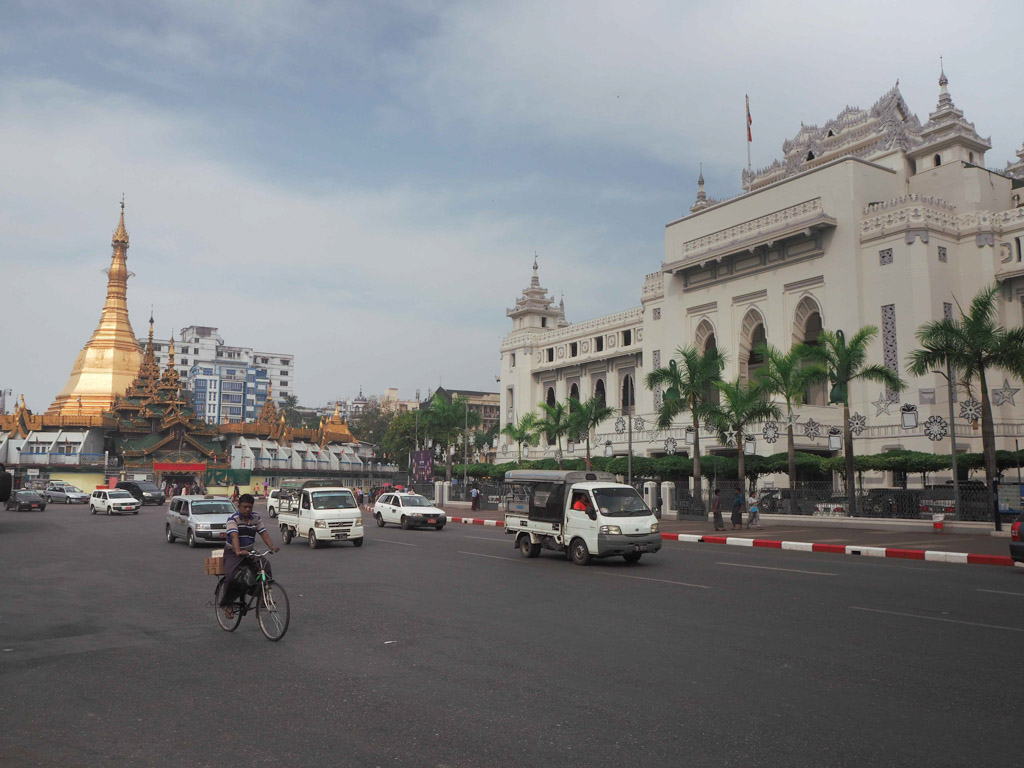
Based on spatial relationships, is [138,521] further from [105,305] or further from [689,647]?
[105,305]

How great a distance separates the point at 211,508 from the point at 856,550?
55.4 ft

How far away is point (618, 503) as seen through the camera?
1692 cm

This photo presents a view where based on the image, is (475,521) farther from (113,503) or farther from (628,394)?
(628,394)

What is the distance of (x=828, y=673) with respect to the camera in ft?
23.7

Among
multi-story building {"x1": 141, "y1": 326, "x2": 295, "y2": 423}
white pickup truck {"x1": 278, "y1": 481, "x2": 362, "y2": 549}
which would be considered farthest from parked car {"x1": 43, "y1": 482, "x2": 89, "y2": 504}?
multi-story building {"x1": 141, "y1": 326, "x2": 295, "y2": 423}

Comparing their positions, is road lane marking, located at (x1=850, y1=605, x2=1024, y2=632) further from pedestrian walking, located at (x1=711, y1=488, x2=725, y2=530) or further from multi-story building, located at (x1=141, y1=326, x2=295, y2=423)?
multi-story building, located at (x1=141, y1=326, x2=295, y2=423)

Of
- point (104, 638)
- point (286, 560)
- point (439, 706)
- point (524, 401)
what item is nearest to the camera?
point (439, 706)

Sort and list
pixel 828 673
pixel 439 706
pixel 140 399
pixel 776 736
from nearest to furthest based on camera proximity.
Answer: pixel 776 736 < pixel 439 706 < pixel 828 673 < pixel 140 399

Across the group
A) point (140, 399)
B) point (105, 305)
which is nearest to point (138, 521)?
point (140, 399)

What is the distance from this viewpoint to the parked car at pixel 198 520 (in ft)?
68.9

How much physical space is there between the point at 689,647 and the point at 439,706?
10.5ft

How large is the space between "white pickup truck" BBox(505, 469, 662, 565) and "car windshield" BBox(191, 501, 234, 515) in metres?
8.25

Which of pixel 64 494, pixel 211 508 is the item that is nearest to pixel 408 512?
pixel 211 508

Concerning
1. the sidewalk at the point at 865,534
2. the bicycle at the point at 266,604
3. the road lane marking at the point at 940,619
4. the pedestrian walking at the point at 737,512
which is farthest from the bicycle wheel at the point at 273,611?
the pedestrian walking at the point at 737,512
